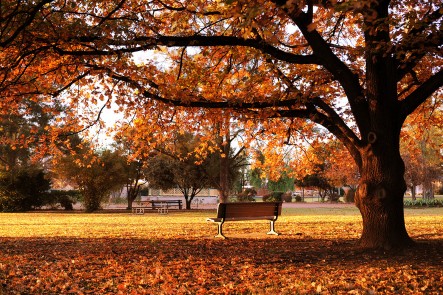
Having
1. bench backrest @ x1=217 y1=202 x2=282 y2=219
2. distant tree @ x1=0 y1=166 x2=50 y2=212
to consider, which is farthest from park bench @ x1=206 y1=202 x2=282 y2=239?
distant tree @ x1=0 y1=166 x2=50 y2=212

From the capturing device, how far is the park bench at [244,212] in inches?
455

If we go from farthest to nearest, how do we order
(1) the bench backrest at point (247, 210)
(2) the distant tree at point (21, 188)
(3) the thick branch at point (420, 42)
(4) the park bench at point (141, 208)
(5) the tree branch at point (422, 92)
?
(2) the distant tree at point (21, 188) < (4) the park bench at point (141, 208) < (1) the bench backrest at point (247, 210) < (5) the tree branch at point (422, 92) < (3) the thick branch at point (420, 42)

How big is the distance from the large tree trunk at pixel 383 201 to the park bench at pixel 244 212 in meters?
3.60

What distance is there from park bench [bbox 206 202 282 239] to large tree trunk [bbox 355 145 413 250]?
11.8 ft

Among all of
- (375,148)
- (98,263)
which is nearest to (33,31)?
(98,263)

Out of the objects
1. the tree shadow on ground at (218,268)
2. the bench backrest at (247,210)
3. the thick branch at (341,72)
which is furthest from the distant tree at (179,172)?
the thick branch at (341,72)

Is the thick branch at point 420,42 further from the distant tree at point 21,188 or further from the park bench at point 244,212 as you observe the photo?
the distant tree at point 21,188

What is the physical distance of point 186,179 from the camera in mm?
35062

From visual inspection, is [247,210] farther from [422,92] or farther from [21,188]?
[21,188]

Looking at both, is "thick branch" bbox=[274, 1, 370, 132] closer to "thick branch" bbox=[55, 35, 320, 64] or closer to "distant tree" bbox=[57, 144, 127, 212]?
"thick branch" bbox=[55, 35, 320, 64]

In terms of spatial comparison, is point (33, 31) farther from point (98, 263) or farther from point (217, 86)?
point (217, 86)

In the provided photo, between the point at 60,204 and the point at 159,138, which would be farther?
the point at 60,204

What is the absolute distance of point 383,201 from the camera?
8648 millimetres

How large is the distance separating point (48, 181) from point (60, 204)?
231cm
